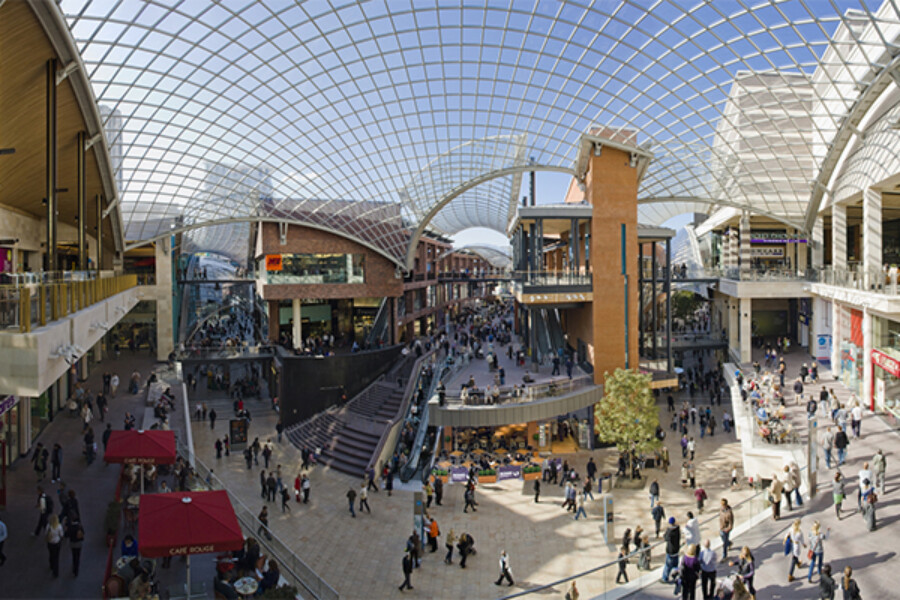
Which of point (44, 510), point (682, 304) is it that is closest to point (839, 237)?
point (682, 304)

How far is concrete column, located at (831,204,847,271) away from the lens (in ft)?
126

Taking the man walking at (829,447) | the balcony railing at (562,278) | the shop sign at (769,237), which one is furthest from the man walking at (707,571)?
the shop sign at (769,237)

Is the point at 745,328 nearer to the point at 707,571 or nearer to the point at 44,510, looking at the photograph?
the point at 707,571

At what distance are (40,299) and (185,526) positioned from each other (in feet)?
18.7

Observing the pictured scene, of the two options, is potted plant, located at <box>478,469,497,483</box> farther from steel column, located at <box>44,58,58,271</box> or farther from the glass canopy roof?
the glass canopy roof

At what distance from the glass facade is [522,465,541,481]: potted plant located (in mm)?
30562

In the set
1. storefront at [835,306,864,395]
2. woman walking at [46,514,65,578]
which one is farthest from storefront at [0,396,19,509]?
storefront at [835,306,864,395]

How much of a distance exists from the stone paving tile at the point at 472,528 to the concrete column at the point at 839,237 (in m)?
16.1

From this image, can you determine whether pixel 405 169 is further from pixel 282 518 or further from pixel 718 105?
pixel 282 518

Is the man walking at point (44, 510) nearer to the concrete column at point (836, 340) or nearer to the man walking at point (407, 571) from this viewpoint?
the man walking at point (407, 571)

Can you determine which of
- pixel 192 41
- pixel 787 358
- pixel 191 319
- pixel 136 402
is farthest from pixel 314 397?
pixel 787 358

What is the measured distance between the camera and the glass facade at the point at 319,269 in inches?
1996

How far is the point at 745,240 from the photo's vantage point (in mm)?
47469

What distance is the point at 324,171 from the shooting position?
155 feet
